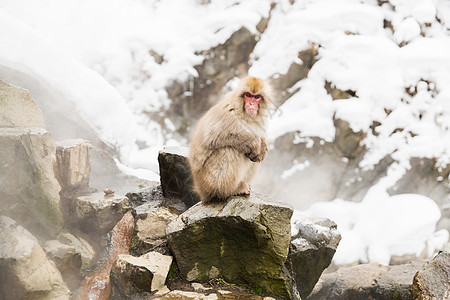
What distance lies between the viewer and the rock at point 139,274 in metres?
2.59

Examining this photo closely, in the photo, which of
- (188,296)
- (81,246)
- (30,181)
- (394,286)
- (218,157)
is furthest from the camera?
(394,286)

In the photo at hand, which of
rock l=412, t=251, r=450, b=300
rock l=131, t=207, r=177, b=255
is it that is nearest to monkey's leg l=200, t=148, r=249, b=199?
rock l=131, t=207, r=177, b=255

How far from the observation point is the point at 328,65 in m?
6.87

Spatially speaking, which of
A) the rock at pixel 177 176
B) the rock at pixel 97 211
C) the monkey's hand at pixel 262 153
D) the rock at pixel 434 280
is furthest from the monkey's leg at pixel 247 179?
the rock at pixel 434 280

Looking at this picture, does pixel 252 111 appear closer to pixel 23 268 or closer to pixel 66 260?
pixel 23 268

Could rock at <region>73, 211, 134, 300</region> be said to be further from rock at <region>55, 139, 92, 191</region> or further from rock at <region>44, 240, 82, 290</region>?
rock at <region>55, 139, 92, 191</region>

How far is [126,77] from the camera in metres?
6.62

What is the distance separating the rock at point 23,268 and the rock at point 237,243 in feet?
3.00

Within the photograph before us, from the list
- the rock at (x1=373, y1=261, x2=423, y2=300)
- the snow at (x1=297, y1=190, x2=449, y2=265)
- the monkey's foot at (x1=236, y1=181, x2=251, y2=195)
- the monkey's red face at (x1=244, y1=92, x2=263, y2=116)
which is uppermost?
the monkey's red face at (x1=244, y1=92, x2=263, y2=116)

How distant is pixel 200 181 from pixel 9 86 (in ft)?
6.01

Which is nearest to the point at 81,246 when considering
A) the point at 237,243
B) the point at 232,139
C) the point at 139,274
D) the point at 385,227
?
the point at 139,274

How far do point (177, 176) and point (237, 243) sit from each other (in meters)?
1.44

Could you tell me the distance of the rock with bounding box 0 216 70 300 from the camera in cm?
220

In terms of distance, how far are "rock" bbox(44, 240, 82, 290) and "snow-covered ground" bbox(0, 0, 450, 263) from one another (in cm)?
→ 195
